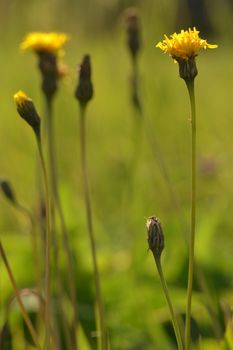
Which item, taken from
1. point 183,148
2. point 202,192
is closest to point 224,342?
point 202,192

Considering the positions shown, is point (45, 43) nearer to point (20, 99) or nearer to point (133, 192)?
point (20, 99)

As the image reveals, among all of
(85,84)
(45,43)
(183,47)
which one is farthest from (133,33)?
(183,47)

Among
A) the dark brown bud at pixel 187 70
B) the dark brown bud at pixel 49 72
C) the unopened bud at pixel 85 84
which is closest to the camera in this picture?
the dark brown bud at pixel 187 70

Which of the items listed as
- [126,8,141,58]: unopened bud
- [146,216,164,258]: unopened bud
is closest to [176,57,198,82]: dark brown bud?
[146,216,164,258]: unopened bud

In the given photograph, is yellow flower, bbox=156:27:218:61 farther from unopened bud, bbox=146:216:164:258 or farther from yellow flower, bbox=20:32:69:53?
yellow flower, bbox=20:32:69:53

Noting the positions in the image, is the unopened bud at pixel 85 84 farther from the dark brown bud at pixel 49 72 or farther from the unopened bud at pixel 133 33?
the unopened bud at pixel 133 33

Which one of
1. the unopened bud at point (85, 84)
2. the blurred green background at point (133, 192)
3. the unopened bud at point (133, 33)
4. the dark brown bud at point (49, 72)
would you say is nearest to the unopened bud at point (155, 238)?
the blurred green background at point (133, 192)
